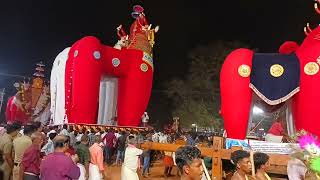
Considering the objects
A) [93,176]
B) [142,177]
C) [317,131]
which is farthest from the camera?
[142,177]

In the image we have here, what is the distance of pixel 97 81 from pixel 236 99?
748 cm

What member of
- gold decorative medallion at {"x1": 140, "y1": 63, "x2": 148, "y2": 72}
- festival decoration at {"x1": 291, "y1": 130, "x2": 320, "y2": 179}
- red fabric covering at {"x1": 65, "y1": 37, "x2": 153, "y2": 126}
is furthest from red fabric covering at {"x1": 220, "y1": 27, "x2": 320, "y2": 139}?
gold decorative medallion at {"x1": 140, "y1": 63, "x2": 148, "y2": 72}

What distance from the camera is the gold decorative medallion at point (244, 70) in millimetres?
9461

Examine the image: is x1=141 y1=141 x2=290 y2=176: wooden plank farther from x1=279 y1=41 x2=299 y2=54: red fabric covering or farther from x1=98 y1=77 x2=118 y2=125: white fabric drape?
x1=98 y1=77 x2=118 y2=125: white fabric drape

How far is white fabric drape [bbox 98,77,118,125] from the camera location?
1738 centimetres

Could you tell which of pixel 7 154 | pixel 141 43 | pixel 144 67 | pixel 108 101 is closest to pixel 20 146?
pixel 7 154

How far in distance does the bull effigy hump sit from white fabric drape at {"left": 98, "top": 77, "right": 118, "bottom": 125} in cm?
185

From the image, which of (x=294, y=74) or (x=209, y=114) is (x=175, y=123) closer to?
(x=209, y=114)

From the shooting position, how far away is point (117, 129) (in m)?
15.8

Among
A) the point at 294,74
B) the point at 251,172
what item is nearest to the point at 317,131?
the point at 294,74

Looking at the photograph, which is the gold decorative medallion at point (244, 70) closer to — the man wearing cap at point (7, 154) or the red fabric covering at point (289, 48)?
the red fabric covering at point (289, 48)

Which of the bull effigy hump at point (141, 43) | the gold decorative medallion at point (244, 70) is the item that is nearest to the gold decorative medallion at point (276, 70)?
the gold decorative medallion at point (244, 70)

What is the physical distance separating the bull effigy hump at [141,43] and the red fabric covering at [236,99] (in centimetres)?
858

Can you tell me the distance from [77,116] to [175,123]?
45.9ft
